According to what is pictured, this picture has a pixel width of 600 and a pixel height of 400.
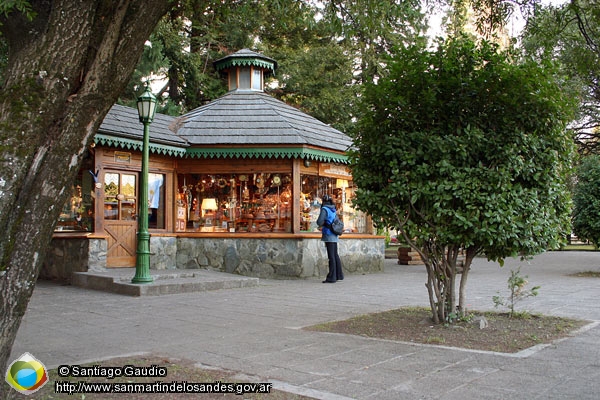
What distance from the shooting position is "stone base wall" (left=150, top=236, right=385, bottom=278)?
47.4 ft

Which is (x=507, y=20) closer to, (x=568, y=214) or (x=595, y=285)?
(x=568, y=214)

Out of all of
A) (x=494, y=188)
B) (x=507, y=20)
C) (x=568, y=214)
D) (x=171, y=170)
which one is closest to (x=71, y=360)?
(x=494, y=188)

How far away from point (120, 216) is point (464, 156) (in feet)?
31.8

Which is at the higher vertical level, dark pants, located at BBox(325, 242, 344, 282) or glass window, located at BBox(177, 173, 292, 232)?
glass window, located at BBox(177, 173, 292, 232)

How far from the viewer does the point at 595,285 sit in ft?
40.8

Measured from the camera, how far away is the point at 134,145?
1337 cm

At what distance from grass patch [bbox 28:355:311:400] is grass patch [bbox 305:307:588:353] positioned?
235 cm

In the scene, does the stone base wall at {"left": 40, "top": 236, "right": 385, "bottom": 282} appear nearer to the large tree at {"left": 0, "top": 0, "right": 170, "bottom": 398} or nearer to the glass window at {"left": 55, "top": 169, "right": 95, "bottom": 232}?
the glass window at {"left": 55, "top": 169, "right": 95, "bottom": 232}

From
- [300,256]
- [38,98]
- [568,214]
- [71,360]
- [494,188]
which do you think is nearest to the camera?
[38,98]

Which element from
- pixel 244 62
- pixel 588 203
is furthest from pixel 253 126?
pixel 588 203

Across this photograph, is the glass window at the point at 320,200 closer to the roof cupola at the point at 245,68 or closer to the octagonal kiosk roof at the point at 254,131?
the octagonal kiosk roof at the point at 254,131

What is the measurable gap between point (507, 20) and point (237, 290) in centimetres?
749

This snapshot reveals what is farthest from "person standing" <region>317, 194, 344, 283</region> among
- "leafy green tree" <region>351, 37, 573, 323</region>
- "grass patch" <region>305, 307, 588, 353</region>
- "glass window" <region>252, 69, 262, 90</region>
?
"glass window" <region>252, 69, 262, 90</region>

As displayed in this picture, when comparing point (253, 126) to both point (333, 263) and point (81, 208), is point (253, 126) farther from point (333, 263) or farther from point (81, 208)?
point (81, 208)
